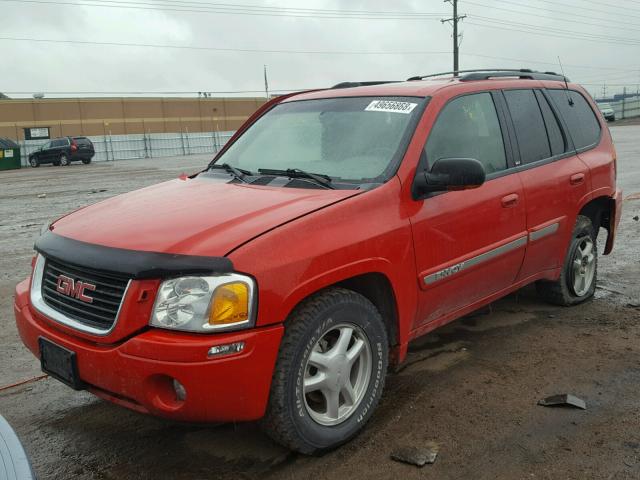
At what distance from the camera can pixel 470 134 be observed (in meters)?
3.96

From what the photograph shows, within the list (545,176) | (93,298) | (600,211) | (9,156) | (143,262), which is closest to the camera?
(143,262)

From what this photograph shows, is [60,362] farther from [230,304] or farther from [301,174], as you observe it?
[301,174]

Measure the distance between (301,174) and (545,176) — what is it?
1810 mm

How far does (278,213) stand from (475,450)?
1.44 metres

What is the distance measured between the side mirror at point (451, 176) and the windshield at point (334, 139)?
20 cm

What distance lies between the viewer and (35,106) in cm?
5441

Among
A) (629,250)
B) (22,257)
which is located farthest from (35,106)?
(629,250)

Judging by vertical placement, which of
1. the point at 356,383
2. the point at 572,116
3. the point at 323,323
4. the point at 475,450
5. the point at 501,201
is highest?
the point at 572,116

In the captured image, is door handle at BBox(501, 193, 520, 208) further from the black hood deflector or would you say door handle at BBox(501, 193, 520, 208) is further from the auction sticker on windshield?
the black hood deflector

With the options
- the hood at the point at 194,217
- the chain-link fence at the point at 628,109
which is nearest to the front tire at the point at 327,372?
the hood at the point at 194,217

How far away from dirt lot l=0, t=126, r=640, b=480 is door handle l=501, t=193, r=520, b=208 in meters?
0.99

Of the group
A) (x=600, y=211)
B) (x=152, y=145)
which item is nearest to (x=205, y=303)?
(x=600, y=211)

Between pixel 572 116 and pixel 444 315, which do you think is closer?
pixel 444 315

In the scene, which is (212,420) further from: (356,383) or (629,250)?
(629,250)
